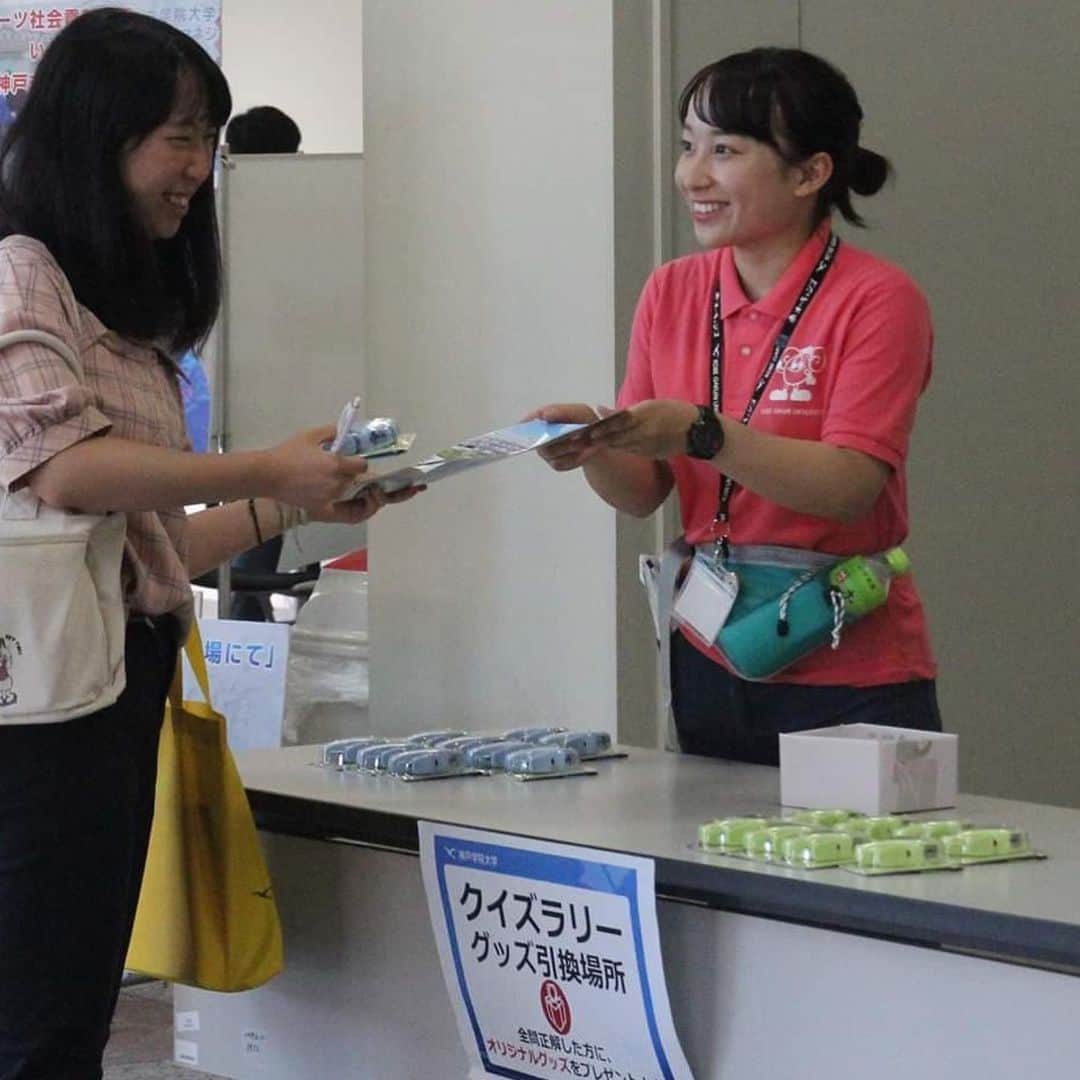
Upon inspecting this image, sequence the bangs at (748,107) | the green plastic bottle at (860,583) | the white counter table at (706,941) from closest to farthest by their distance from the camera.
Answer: the white counter table at (706,941) → the green plastic bottle at (860,583) → the bangs at (748,107)

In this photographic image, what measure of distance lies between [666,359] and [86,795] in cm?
92

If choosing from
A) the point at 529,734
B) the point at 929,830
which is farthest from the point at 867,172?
the point at 929,830

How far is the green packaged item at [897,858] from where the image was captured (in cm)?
158

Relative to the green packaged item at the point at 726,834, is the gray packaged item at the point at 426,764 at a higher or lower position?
lower

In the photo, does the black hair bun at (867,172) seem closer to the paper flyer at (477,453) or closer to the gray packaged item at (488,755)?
the paper flyer at (477,453)

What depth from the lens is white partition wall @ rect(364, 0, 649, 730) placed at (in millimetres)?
3172

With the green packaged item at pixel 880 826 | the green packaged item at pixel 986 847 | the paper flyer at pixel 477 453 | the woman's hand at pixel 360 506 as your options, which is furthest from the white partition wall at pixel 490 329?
the green packaged item at pixel 986 847

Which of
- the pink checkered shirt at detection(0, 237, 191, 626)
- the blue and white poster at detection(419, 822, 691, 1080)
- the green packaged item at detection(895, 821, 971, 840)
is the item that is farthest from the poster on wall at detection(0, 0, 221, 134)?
the green packaged item at detection(895, 821, 971, 840)

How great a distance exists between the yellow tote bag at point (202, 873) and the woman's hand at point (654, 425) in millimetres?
516

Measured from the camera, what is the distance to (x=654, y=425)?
2.00 m

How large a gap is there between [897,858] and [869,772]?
25 centimetres

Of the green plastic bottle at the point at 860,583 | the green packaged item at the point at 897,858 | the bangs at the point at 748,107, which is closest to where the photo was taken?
the green packaged item at the point at 897,858

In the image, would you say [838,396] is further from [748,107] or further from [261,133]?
[261,133]

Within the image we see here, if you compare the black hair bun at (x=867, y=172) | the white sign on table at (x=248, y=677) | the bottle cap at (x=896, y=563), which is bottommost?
the white sign on table at (x=248, y=677)
